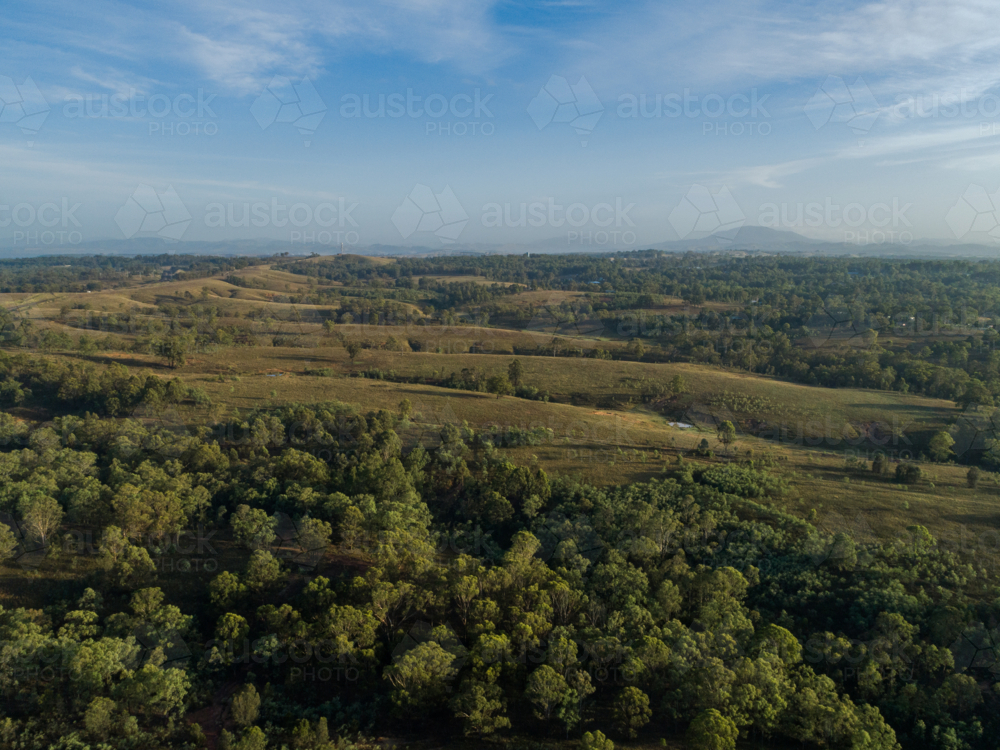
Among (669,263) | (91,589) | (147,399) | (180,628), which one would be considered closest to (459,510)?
(180,628)

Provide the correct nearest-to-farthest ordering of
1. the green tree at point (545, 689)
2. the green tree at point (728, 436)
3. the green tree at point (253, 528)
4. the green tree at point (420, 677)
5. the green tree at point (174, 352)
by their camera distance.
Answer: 1. the green tree at point (545, 689)
2. the green tree at point (420, 677)
3. the green tree at point (253, 528)
4. the green tree at point (728, 436)
5. the green tree at point (174, 352)

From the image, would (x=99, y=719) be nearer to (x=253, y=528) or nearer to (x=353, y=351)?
(x=253, y=528)

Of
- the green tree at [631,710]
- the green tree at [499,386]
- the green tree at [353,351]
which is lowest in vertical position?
the green tree at [631,710]

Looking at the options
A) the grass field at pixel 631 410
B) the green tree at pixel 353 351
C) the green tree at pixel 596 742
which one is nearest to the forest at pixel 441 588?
the green tree at pixel 596 742

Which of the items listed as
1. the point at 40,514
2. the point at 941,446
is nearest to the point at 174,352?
the point at 40,514

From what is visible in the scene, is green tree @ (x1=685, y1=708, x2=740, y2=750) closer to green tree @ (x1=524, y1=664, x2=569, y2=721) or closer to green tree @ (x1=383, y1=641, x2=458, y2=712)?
green tree @ (x1=524, y1=664, x2=569, y2=721)

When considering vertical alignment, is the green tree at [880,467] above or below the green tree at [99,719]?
above

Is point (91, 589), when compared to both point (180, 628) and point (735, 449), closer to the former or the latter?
point (180, 628)

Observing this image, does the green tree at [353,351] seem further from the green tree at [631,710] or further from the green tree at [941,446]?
the green tree at [941,446]
